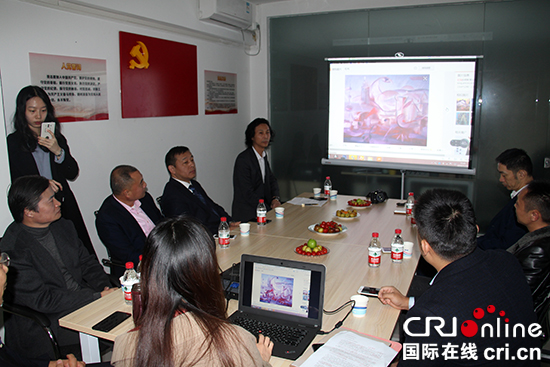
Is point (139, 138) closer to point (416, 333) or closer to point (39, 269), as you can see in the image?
point (39, 269)

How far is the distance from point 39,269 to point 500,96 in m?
4.83

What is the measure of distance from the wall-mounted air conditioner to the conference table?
7.94 ft

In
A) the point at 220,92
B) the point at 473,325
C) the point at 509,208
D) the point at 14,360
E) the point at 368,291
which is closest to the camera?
the point at 473,325

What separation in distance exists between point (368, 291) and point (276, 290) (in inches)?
22.0

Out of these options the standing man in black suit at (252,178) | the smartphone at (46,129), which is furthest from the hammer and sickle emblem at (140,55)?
the standing man in black suit at (252,178)

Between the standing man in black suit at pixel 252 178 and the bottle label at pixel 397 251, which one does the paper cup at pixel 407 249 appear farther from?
the standing man in black suit at pixel 252 178

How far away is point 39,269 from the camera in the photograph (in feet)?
7.95

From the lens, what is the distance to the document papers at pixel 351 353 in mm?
Result: 1564

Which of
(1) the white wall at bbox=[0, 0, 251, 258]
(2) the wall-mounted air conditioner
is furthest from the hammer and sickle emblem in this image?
(2) the wall-mounted air conditioner

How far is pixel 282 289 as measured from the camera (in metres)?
1.86

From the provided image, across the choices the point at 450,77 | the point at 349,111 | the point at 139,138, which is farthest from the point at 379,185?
the point at 139,138

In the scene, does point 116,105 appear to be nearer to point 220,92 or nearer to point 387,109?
point 220,92

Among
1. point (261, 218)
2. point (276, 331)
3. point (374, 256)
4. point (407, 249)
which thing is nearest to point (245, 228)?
point (261, 218)

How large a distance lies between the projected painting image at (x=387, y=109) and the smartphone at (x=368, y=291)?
3.17 m
